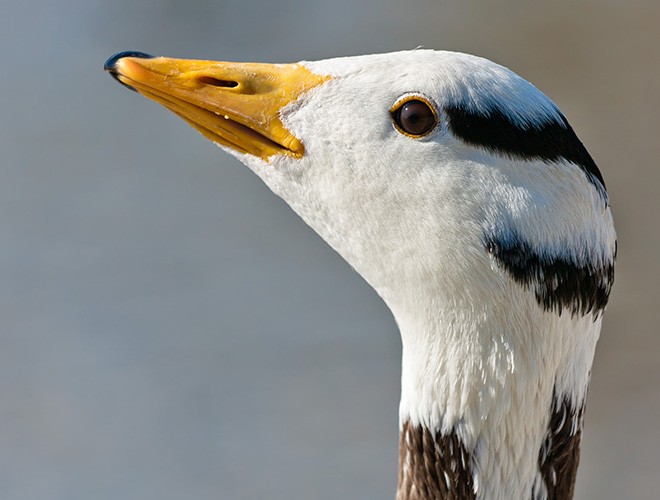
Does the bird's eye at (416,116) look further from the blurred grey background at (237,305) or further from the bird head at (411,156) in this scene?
the blurred grey background at (237,305)

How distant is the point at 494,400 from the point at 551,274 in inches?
16.1

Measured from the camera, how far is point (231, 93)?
11.1 feet

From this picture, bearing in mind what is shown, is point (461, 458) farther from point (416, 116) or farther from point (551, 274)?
point (416, 116)

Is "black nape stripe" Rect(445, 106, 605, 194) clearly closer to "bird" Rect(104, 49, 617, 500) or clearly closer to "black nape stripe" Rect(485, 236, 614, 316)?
"bird" Rect(104, 49, 617, 500)

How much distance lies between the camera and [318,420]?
727cm

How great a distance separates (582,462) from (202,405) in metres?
2.28

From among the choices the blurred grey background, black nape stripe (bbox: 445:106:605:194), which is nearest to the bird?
black nape stripe (bbox: 445:106:605:194)

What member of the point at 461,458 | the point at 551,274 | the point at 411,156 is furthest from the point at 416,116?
the point at 461,458

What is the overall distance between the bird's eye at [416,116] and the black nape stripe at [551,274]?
33 cm

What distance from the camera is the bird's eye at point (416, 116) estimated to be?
3.12m

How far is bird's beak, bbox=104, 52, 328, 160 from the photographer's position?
3332 mm

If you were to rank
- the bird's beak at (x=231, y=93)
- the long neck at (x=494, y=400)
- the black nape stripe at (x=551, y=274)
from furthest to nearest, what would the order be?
the bird's beak at (x=231, y=93)
the long neck at (x=494, y=400)
the black nape stripe at (x=551, y=274)

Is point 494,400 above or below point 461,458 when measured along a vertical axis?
above

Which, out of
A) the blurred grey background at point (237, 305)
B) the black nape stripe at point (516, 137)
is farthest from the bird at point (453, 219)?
the blurred grey background at point (237, 305)
